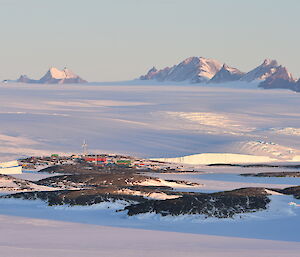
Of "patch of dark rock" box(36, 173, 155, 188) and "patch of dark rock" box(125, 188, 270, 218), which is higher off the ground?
"patch of dark rock" box(125, 188, 270, 218)

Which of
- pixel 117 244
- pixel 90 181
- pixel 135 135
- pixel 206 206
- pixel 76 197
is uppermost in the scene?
pixel 117 244

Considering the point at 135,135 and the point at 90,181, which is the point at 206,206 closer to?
the point at 90,181

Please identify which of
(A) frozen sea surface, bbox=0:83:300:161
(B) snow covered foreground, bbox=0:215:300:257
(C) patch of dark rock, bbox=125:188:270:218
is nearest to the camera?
(B) snow covered foreground, bbox=0:215:300:257

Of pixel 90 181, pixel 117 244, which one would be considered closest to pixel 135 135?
pixel 90 181

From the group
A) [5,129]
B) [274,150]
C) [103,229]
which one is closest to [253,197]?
[103,229]

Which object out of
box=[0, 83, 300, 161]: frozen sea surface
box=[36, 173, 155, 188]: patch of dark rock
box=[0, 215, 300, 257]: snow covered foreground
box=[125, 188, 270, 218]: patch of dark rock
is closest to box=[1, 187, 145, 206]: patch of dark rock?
box=[125, 188, 270, 218]: patch of dark rock

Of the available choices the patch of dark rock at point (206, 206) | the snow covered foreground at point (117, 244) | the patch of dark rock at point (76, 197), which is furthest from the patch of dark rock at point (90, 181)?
the snow covered foreground at point (117, 244)

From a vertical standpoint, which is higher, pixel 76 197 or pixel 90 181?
pixel 76 197

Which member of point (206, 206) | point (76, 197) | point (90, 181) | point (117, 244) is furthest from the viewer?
point (90, 181)

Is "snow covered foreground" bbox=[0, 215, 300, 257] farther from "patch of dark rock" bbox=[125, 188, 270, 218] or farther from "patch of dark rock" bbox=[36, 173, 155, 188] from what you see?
"patch of dark rock" bbox=[36, 173, 155, 188]

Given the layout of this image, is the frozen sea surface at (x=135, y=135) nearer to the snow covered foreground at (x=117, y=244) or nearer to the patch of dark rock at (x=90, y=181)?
the patch of dark rock at (x=90, y=181)
